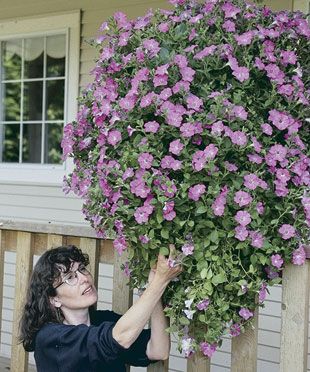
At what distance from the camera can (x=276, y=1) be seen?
13.6 feet

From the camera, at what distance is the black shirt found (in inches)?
78.1

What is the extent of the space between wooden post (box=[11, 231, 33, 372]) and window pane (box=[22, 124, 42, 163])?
131 inches

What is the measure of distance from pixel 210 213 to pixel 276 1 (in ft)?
9.15

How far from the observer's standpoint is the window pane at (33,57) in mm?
5613

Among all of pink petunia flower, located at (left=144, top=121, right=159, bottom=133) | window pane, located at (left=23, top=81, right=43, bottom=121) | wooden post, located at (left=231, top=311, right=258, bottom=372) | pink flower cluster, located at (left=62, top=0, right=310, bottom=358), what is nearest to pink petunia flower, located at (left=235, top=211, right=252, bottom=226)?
pink flower cluster, located at (left=62, top=0, right=310, bottom=358)

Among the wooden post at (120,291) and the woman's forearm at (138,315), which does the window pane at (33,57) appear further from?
the woman's forearm at (138,315)

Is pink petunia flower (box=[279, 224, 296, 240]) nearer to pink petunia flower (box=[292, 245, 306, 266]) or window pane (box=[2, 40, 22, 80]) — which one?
pink petunia flower (box=[292, 245, 306, 266])

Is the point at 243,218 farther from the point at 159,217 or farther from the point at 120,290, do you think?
the point at 120,290

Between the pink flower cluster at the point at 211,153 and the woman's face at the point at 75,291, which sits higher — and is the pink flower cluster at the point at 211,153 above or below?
above

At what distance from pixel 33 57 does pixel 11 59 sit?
0.22 metres

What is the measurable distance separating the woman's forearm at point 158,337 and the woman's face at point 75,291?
25cm

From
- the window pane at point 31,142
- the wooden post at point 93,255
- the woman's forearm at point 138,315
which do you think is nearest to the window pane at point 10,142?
the window pane at point 31,142

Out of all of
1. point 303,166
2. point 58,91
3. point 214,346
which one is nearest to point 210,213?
point 303,166

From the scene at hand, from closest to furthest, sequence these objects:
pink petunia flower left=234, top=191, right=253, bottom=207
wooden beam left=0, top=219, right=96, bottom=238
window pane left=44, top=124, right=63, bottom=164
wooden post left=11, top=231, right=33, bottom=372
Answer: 1. pink petunia flower left=234, top=191, right=253, bottom=207
2. wooden beam left=0, top=219, right=96, bottom=238
3. wooden post left=11, top=231, right=33, bottom=372
4. window pane left=44, top=124, right=63, bottom=164
